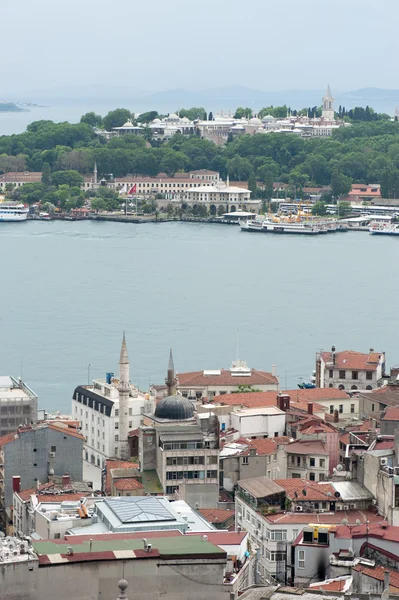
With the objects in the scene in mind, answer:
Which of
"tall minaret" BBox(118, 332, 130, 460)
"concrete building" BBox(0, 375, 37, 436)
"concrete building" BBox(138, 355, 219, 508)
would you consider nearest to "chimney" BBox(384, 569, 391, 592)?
"concrete building" BBox(138, 355, 219, 508)

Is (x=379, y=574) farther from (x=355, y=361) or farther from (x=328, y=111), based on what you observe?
(x=328, y=111)

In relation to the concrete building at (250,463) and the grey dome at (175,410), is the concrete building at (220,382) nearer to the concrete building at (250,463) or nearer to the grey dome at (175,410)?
the grey dome at (175,410)

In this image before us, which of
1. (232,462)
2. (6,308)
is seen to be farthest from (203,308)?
(232,462)

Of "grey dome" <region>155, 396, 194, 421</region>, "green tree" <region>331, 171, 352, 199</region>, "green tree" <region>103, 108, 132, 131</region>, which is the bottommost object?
"grey dome" <region>155, 396, 194, 421</region>

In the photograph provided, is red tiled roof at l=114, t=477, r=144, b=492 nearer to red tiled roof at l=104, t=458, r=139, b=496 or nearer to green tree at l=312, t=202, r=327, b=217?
red tiled roof at l=104, t=458, r=139, b=496

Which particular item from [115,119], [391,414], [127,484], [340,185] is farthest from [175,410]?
[115,119]

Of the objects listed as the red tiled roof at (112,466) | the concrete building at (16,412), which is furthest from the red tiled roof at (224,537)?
the concrete building at (16,412)

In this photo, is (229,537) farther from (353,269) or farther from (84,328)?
(353,269)
